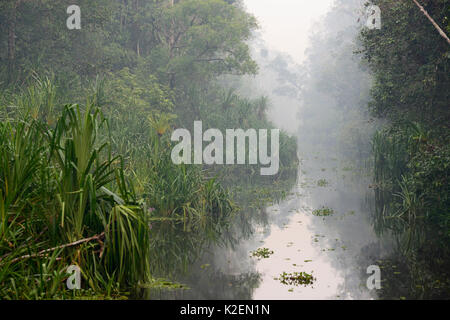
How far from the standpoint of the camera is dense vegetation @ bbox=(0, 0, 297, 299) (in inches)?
185

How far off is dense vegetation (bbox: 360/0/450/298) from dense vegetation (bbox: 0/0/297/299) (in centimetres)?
329

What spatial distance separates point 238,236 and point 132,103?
8507mm

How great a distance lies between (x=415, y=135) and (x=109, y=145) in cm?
673

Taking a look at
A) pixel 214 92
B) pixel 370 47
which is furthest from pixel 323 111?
pixel 370 47

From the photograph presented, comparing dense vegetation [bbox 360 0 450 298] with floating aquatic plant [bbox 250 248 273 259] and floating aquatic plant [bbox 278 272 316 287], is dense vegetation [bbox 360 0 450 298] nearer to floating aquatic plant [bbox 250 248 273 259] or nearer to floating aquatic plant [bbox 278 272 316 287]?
floating aquatic plant [bbox 278 272 316 287]

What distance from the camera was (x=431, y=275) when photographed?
230 inches

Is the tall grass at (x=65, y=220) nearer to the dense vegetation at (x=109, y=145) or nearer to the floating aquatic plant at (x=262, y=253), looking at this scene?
the dense vegetation at (x=109, y=145)

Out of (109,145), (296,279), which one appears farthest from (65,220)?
(296,279)

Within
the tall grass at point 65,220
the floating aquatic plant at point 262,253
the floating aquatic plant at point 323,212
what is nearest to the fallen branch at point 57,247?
the tall grass at point 65,220

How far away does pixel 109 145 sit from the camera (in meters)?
5.06

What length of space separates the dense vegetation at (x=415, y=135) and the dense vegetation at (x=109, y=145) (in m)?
3.29

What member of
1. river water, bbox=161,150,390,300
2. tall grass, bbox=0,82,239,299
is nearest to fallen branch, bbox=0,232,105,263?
tall grass, bbox=0,82,239,299

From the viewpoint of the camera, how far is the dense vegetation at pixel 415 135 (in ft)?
24.2
